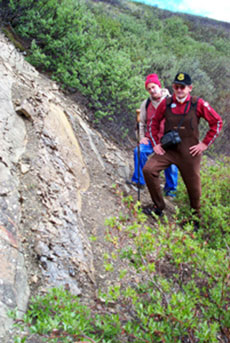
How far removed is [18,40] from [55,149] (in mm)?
3507

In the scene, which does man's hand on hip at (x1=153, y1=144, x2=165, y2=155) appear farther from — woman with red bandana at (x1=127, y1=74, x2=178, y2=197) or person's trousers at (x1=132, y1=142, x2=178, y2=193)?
person's trousers at (x1=132, y1=142, x2=178, y2=193)

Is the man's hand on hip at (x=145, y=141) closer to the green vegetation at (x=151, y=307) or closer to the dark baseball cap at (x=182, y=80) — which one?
the dark baseball cap at (x=182, y=80)

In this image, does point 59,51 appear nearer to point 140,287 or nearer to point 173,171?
point 173,171

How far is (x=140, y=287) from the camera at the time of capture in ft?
8.65

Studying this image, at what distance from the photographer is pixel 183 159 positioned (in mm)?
4629

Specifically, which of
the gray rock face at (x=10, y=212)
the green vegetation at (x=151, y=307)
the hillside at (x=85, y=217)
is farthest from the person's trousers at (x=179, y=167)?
A: the gray rock face at (x=10, y=212)

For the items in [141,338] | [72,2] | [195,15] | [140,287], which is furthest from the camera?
[195,15]

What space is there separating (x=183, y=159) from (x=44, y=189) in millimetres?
2212

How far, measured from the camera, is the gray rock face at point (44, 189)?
2760 millimetres

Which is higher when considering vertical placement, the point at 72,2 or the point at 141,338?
the point at 72,2

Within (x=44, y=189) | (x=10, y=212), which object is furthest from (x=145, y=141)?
(x=10, y=212)

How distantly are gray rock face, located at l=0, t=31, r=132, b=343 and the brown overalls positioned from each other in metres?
0.74

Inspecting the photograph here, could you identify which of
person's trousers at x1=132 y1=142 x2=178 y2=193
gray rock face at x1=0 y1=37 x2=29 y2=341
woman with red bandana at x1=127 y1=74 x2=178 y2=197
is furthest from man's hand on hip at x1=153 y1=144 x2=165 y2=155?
gray rock face at x1=0 y1=37 x2=29 y2=341

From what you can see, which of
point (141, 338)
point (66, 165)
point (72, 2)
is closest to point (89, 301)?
point (141, 338)
